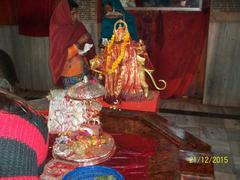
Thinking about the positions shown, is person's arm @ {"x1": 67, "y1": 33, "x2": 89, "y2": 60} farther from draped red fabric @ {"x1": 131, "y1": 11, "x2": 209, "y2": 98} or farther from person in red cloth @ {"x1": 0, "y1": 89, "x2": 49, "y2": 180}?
person in red cloth @ {"x1": 0, "y1": 89, "x2": 49, "y2": 180}

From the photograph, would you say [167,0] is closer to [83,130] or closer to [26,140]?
[83,130]

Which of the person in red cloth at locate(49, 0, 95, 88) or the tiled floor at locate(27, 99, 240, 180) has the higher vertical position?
the person in red cloth at locate(49, 0, 95, 88)

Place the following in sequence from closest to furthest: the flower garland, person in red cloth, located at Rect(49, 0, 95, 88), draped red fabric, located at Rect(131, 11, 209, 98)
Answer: the flower garland → person in red cloth, located at Rect(49, 0, 95, 88) → draped red fabric, located at Rect(131, 11, 209, 98)

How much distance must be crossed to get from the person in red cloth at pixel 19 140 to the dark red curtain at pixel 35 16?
16.9 feet

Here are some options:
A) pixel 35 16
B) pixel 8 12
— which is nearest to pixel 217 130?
pixel 35 16

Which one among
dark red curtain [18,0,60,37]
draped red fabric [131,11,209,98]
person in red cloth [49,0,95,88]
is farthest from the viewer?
dark red curtain [18,0,60,37]

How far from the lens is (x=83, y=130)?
200 cm

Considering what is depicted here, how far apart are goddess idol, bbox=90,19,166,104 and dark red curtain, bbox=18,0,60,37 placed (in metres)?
3.43

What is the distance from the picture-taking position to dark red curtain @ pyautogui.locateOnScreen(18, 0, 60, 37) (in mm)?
5852

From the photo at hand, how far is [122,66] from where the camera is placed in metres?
2.82

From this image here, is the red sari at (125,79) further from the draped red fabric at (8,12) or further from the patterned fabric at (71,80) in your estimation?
the draped red fabric at (8,12)

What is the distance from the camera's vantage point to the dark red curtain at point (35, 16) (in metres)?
5.85

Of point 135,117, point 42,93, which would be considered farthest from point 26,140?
point 42,93

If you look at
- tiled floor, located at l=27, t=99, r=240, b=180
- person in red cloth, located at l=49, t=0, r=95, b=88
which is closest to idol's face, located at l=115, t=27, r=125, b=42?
tiled floor, located at l=27, t=99, r=240, b=180
